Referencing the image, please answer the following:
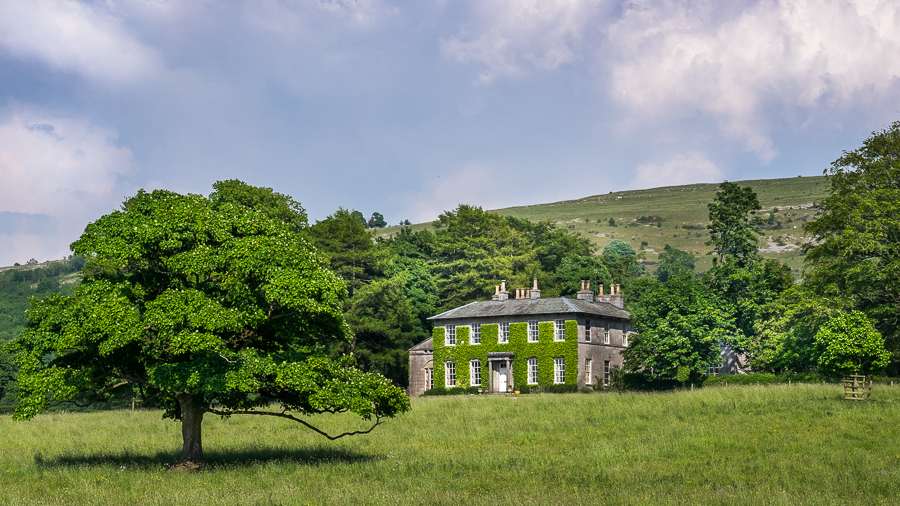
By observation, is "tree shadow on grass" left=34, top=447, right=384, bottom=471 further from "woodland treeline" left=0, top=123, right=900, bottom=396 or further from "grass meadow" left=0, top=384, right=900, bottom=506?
"woodland treeline" left=0, top=123, right=900, bottom=396

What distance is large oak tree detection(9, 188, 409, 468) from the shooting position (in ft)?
69.9

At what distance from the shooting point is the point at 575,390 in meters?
58.2

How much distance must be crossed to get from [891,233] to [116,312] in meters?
45.3

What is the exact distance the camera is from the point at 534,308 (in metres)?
62.0

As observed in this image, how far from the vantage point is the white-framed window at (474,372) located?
6394 centimetres

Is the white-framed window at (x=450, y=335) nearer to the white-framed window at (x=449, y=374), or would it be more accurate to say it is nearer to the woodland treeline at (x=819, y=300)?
the white-framed window at (x=449, y=374)

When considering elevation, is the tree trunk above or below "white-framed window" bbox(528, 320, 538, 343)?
below

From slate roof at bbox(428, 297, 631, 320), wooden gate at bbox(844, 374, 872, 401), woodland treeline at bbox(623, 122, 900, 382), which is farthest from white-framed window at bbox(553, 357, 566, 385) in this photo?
wooden gate at bbox(844, 374, 872, 401)

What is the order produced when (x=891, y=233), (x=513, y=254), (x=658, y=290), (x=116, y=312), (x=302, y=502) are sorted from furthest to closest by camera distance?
(x=513, y=254)
(x=658, y=290)
(x=891, y=233)
(x=116, y=312)
(x=302, y=502)

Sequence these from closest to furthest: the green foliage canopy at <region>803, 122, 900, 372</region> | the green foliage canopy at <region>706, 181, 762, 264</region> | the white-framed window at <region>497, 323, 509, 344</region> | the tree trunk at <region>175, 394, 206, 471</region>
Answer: the tree trunk at <region>175, 394, 206, 471</region>, the green foliage canopy at <region>803, 122, 900, 372</region>, the white-framed window at <region>497, 323, 509, 344</region>, the green foliage canopy at <region>706, 181, 762, 264</region>

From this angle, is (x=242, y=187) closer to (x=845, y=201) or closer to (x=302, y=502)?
(x=845, y=201)

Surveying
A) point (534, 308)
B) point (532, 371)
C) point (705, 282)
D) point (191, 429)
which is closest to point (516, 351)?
point (532, 371)

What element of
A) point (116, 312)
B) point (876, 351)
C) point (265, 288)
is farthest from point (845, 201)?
point (116, 312)

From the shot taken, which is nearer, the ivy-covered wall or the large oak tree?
the large oak tree
